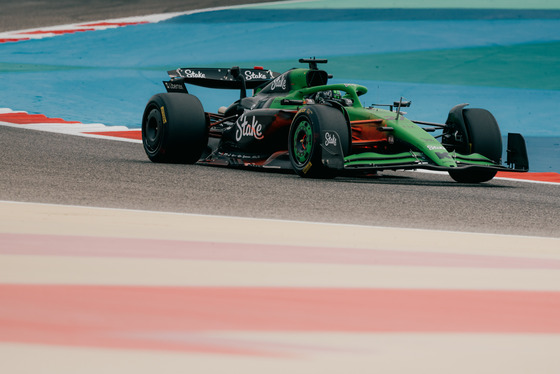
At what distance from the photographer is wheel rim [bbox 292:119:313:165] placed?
29.7 feet

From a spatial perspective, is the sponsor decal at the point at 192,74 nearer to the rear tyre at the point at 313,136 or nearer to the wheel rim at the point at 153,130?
the wheel rim at the point at 153,130

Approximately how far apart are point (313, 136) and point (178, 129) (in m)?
2.12

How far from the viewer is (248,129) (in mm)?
10180

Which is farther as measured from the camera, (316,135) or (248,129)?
(248,129)

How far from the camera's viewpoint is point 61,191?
6.87 metres

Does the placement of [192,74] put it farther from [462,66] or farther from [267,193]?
[462,66]

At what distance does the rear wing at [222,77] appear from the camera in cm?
1164

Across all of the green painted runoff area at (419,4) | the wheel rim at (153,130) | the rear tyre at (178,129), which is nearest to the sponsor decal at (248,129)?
the rear tyre at (178,129)

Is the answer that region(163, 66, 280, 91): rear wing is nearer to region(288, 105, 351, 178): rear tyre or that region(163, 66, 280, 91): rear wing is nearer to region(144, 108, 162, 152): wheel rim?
region(144, 108, 162, 152): wheel rim

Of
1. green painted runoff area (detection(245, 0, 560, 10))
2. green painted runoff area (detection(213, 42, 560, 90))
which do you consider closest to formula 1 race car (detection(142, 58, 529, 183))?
green painted runoff area (detection(213, 42, 560, 90))

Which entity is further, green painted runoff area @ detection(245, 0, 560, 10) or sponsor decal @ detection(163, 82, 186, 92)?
green painted runoff area @ detection(245, 0, 560, 10)

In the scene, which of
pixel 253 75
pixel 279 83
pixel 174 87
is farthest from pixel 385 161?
pixel 253 75

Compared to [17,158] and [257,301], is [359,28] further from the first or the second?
[257,301]

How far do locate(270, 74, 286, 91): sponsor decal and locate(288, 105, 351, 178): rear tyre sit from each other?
51.4 inches
